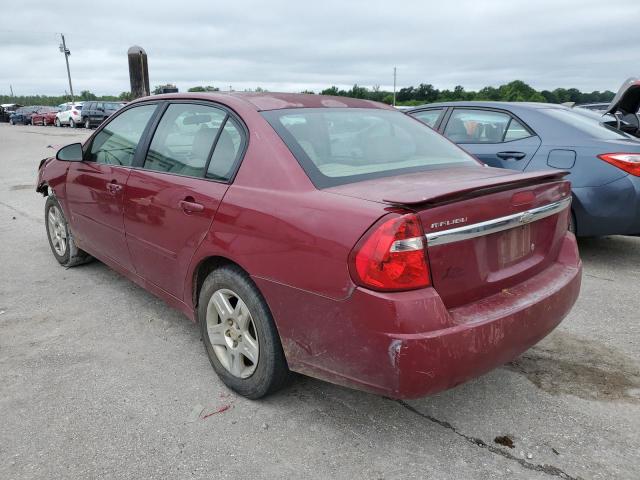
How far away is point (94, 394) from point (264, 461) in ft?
3.68

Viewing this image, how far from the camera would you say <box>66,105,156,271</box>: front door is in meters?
3.66

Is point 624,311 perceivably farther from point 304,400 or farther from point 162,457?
point 162,457

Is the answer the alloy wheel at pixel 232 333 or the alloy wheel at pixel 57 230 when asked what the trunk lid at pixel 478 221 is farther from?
the alloy wheel at pixel 57 230

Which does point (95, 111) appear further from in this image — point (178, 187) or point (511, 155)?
point (178, 187)

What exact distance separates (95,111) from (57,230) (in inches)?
1167

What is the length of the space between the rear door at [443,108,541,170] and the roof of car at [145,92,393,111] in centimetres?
218

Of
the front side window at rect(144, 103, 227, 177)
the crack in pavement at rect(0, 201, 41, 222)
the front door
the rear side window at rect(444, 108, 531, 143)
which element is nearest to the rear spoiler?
the front side window at rect(144, 103, 227, 177)

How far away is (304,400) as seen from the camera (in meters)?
2.76

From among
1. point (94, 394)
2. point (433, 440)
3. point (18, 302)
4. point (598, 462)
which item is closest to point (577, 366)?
point (598, 462)

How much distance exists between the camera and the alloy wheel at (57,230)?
4883mm

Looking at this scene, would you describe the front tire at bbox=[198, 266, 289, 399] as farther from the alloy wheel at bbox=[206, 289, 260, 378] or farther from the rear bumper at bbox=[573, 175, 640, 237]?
the rear bumper at bbox=[573, 175, 640, 237]

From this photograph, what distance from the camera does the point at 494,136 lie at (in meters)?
5.51

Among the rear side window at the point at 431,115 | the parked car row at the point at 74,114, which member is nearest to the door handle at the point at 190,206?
the rear side window at the point at 431,115

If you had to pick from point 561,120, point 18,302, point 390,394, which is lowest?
point 18,302
